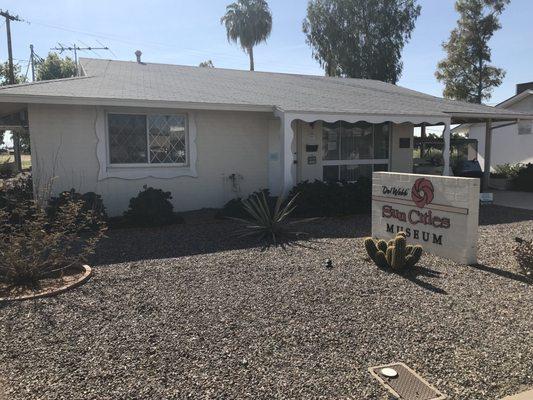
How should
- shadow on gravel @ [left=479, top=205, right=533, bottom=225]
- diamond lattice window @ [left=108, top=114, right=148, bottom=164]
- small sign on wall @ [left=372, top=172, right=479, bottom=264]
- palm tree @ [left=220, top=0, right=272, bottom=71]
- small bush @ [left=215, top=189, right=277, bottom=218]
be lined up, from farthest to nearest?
palm tree @ [left=220, top=0, right=272, bottom=71]
diamond lattice window @ [left=108, top=114, right=148, bottom=164]
small bush @ [left=215, top=189, right=277, bottom=218]
shadow on gravel @ [left=479, top=205, right=533, bottom=225]
small sign on wall @ [left=372, top=172, right=479, bottom=264]

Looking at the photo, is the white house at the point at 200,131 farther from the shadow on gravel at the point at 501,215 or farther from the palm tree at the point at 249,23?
the palm tree at the point at 249,23

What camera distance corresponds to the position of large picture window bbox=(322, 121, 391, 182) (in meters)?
13.0

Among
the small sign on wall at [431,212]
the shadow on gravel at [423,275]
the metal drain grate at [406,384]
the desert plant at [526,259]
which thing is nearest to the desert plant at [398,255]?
the shadow on gravel at [423,275]

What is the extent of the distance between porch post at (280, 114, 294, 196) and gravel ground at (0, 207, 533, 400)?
418 centimetres

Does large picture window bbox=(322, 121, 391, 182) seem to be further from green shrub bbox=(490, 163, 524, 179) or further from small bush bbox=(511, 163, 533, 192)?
green shrub bbox=(490, 163, 524, 179)

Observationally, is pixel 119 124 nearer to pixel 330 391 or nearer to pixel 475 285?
pixel 475 285

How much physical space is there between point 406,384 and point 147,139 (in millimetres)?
8730

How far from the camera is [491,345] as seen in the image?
3.89 m

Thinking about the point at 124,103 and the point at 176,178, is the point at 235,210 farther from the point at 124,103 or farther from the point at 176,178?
the point at 124,103

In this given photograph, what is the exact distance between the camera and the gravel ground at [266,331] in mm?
3303

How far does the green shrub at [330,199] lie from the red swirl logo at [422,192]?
358 cm

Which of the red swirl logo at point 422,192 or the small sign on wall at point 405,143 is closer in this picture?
the red swirl logo at point 422,192

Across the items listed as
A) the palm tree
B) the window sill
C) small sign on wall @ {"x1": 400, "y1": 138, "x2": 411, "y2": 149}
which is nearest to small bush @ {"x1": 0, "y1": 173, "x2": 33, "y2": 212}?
the window sill

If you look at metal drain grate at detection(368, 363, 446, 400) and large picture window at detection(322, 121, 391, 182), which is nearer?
metal drain grate at detection(368, 363, 446, 400)
